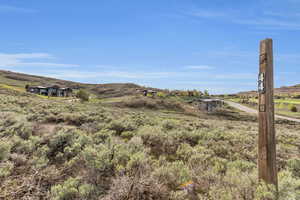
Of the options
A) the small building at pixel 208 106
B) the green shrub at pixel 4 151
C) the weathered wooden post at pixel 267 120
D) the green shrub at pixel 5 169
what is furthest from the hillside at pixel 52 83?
the weathered wooden post at pixel 267 120

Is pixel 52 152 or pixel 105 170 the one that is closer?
pixel 105 170

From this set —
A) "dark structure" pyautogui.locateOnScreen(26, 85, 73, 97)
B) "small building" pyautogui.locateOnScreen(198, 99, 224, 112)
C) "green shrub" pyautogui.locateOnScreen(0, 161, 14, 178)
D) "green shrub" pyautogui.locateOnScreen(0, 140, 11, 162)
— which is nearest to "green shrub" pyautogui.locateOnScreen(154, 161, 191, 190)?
"green shrub" pyautogui.locateOnScreen(0, 161, 14, 178)

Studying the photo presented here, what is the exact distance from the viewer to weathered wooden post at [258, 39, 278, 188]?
286cm

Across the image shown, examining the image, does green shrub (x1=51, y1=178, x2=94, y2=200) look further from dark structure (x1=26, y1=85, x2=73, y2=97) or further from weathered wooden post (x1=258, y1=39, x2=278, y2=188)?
dark structure (x1=26, y1=85, x2=73, y2=97)

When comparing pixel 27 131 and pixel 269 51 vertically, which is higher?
pixel 269 51

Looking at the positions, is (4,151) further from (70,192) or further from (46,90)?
(46,90)

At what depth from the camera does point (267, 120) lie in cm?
289

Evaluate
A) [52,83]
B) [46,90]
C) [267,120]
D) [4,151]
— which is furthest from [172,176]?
[52,83]

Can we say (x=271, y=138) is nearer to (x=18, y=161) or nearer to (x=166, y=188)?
(x=166, y=188)

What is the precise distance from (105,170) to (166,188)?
5.22 feet

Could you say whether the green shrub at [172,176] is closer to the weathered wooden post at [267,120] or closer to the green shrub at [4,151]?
the weathered wooden post at [267,120]

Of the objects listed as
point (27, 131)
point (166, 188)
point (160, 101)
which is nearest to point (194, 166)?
point (166, 188)

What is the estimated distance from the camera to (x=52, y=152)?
5.51 m

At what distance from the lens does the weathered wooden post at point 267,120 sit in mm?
2861
